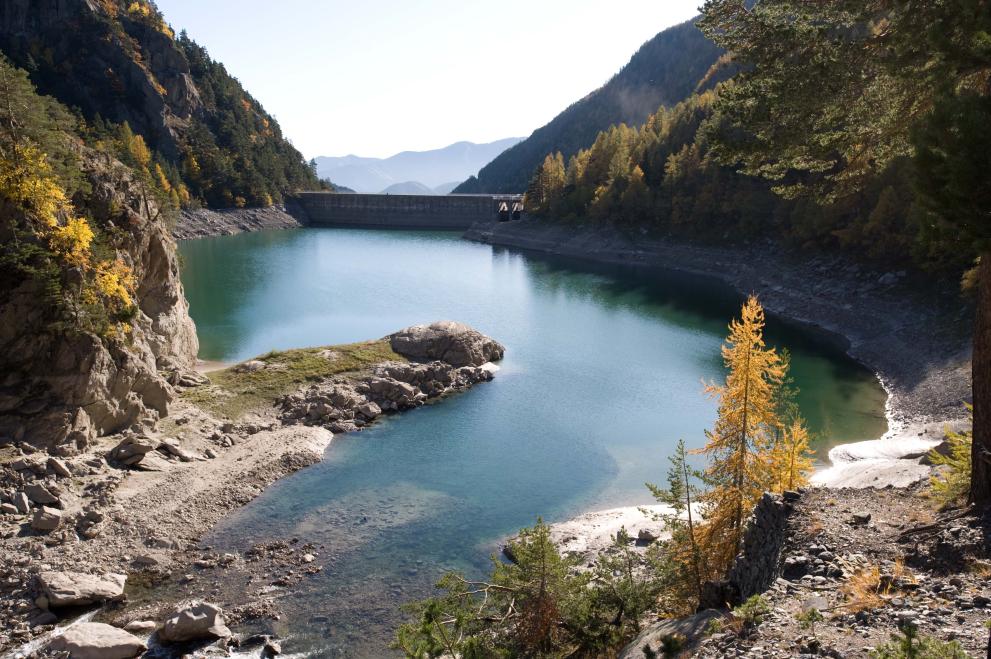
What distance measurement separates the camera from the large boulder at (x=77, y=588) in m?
18.5

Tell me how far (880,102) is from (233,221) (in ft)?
436

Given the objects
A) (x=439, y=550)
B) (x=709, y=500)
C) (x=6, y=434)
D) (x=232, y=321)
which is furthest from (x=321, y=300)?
(x=709, y=500)

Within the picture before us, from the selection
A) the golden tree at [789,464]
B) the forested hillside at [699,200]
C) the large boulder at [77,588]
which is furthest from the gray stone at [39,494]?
the forested hillside at [699,200]

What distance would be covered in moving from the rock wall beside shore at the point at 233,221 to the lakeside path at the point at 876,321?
72665mm

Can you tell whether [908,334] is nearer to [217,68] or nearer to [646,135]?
[646,135]

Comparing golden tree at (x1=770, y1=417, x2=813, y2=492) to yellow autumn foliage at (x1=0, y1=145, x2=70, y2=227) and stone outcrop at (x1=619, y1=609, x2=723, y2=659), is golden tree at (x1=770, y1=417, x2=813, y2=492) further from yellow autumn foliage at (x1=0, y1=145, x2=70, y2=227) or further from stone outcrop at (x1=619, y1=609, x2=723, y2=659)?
yellow autumn foliage at (x1=0, y1=145, x2=70, y2=227)

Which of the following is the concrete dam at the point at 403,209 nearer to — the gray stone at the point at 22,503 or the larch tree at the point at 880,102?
the gray stone at the point at 22,503

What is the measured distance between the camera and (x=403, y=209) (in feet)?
478

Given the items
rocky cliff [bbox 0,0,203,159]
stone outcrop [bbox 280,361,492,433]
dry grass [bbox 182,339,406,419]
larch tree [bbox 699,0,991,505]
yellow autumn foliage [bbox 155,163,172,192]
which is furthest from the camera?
rocky cliff [bbox 0,0,203,159]

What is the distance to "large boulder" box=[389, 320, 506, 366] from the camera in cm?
4284


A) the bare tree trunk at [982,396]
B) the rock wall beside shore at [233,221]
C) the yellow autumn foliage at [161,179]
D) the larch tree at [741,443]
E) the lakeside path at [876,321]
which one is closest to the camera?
the bare tree trunk at [982,396]

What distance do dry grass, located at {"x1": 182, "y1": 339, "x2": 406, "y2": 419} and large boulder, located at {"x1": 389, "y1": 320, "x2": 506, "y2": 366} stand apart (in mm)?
1033

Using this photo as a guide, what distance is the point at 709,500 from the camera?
16.6 m

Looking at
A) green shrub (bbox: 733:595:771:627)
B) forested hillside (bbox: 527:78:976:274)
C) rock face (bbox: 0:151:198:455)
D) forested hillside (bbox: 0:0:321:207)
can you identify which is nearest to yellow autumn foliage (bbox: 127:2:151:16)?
forested hillside (bbox: 0:0:321:207)
